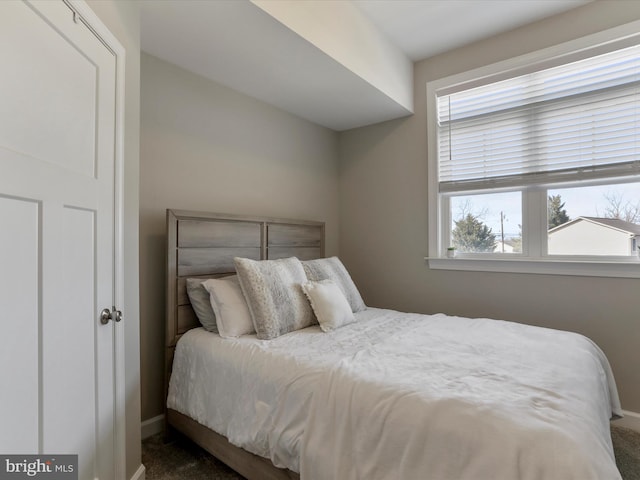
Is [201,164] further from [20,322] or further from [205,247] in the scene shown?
[20,322]

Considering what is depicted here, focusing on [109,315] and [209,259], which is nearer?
[109,315]

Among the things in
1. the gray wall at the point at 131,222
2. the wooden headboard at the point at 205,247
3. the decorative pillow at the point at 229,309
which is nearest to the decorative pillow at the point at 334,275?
the wooden headboard at the point at 205,247

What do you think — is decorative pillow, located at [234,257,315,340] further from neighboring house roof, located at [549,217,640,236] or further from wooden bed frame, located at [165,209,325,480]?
neighboring house roof, located at [549,217,640,236]

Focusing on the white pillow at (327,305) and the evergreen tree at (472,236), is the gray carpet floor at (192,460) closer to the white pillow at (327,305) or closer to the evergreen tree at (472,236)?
the white pillow at (327,305)

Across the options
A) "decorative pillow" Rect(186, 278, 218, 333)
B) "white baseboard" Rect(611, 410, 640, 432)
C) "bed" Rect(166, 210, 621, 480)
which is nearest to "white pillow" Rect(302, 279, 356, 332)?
"bed" Rect(166, 210, 621, 480)

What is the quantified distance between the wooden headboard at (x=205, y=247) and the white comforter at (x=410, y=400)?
0.59 ft

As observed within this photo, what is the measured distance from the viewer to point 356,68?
7.63 feet

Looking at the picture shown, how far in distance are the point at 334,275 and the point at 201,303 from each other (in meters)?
0.98

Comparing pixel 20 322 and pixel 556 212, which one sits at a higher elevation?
pixel 556 212

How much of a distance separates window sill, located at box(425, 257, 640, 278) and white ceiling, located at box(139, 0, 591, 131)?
4.68ft

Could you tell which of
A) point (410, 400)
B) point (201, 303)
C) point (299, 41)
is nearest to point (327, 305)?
point (201, 303)

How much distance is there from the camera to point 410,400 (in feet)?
3.84

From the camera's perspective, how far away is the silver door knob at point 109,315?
1375mm

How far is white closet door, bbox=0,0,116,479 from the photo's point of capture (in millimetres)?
965
